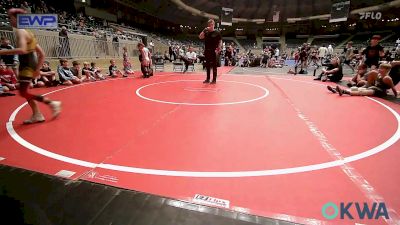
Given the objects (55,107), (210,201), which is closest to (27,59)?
(55,107)

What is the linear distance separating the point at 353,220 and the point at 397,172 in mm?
1056

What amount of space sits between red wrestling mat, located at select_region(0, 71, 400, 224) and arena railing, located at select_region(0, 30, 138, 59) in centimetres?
584

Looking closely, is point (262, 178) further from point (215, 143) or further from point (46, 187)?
point (46, 187)

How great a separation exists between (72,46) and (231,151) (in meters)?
11.0

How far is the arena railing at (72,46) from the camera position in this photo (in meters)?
9.73

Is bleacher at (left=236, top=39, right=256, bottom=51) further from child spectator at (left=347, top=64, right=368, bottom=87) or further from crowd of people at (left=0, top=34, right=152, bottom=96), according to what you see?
child spectator at (left=347, top=64, right=368, bottom=87)

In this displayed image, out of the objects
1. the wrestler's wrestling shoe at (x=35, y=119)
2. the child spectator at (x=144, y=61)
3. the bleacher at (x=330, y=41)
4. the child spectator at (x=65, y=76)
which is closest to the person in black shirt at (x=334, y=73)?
the child spectator at (x=144, y=61)

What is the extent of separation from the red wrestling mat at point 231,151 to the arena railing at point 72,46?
5.84 meters

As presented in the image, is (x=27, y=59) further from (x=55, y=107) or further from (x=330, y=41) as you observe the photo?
(x=330, y=41)

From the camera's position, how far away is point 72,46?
1109cm

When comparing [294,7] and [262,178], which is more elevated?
[294,7]

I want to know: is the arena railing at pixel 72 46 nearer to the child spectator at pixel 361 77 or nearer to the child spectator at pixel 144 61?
the child spectator at pixel 144 61

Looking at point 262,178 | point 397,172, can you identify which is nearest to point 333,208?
point 262,178

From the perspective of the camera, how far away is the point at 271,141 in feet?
10.1
